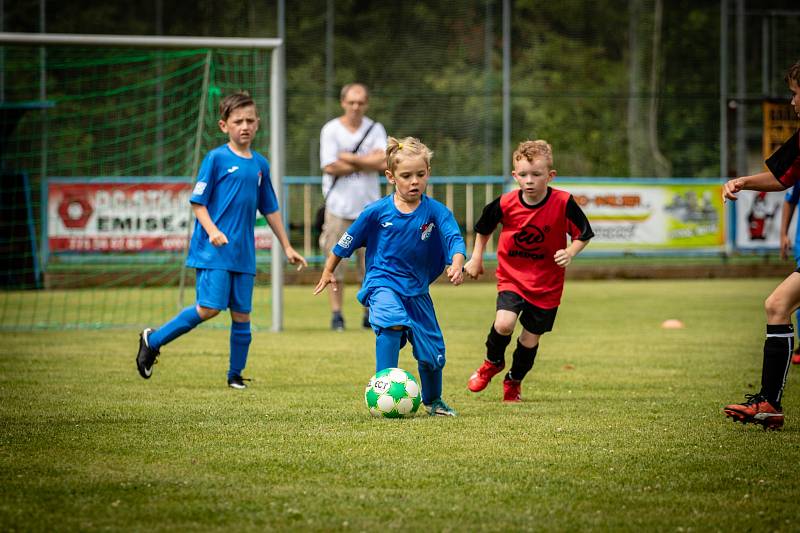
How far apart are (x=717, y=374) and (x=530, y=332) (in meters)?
1.85

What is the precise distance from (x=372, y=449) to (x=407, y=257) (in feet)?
4.63

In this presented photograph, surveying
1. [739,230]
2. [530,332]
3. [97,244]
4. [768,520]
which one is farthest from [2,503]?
[739,230]

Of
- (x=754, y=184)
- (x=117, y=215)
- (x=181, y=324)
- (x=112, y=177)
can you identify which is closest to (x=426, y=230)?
(x=754, y=184)

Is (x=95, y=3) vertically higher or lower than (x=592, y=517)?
higher

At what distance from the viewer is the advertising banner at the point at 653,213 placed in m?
20.3

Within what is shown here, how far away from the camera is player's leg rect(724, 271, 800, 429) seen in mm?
5457

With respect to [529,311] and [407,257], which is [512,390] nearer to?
[529,311]

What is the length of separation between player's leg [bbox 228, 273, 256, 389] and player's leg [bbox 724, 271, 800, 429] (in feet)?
10.2

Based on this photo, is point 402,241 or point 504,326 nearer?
point 402,241

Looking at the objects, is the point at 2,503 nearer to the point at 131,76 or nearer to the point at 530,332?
the point at 530,332

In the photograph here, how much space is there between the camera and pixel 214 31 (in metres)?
24.4

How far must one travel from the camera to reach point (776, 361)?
5.52m

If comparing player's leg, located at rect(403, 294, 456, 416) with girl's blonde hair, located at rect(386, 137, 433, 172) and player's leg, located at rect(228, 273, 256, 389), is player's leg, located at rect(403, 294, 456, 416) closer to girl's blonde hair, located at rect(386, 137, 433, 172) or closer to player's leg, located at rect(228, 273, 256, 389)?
girl's blonde hair, located at rect(386, 137, 433, 172)

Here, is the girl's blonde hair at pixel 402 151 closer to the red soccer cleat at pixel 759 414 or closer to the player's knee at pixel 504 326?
the player's knee at pixel 504 326
